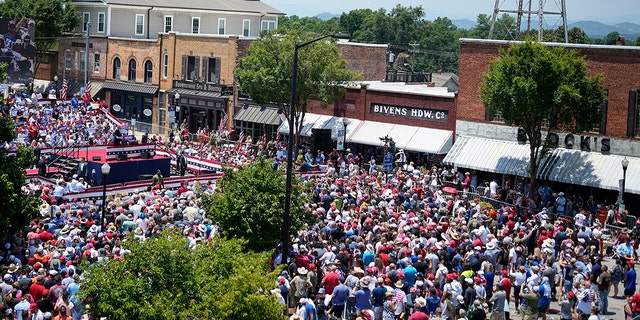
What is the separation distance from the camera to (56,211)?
32.1 meters

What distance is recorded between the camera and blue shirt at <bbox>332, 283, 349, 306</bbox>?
896 inches

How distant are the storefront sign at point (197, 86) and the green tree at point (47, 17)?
16038 millimetres

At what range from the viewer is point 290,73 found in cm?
5228

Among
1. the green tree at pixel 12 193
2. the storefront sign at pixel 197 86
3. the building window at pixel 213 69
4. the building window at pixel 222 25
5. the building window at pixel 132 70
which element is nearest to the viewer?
the green tree at pixel 12 193

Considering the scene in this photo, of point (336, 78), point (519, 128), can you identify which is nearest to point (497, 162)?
point (519, 128)

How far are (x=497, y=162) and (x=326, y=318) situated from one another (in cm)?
2469

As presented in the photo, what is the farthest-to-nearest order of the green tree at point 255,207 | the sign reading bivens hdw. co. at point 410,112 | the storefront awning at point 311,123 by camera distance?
1. the storefront awning at point 311,123
2. the sign reading bivens hdw. co. at point 410,112
3. the green tree at point 255,207

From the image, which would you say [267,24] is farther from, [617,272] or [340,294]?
[340,294]

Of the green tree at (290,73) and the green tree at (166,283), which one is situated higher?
the green tree at (290,73)

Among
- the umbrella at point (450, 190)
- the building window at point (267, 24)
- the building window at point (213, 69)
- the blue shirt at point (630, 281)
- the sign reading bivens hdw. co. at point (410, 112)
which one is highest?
the building window at point (267, 24)

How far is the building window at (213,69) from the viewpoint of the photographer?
213 feet

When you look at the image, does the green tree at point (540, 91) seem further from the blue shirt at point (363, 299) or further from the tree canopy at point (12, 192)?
Answer: the tree canopy at point (12, 192)

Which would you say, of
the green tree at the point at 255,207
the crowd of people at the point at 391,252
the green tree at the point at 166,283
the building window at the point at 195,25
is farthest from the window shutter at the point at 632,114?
the building window at the point at 195,25

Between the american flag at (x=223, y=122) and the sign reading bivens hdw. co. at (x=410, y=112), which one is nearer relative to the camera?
the sign reading bivens hdw. co. at (x=410, y=112)
